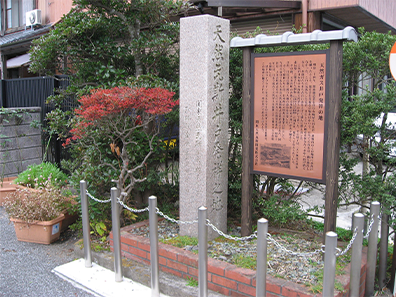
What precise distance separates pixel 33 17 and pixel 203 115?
14.2 m

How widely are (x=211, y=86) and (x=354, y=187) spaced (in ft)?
7.22

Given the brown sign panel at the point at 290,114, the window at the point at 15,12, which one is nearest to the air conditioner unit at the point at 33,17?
the window at the point at 15,12

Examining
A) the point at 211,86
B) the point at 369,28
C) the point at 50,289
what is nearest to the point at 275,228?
the point at 211,86

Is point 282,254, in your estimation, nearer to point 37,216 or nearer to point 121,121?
point 121,121

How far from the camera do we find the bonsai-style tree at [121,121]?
4.53 meters

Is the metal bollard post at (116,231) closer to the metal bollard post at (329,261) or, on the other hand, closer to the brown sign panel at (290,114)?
the brown sign panel at (290,114)

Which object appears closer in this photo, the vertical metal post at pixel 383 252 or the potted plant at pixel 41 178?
the vertical metal post at pixel 383 252

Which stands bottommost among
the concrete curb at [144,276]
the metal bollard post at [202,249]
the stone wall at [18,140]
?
the concrete curb at [144,276]

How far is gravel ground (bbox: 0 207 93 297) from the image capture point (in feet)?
14.1

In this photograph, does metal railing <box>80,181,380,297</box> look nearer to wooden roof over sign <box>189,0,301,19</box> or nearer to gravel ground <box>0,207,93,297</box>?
gravel ground <box>0,207,93,297</box>

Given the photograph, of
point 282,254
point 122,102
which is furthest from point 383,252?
point 122,102

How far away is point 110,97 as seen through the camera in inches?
177

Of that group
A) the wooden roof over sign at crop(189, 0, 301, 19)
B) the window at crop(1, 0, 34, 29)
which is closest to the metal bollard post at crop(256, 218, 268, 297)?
the wooden roof over sign at crop(189, 0, 301, 19)

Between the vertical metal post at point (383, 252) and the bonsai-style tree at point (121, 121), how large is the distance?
286cm
